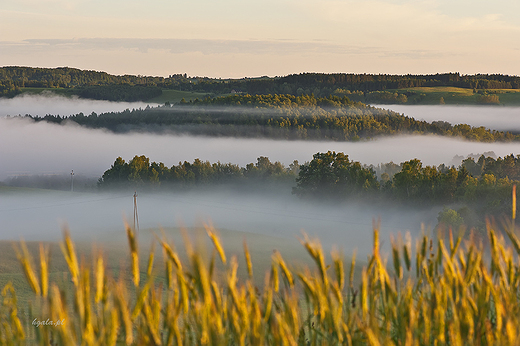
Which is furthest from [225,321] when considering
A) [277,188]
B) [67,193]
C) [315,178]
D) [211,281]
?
[67,193]

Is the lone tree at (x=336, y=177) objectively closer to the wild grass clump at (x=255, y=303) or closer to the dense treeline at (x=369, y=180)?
the dense treeline at (x=369, y=180)

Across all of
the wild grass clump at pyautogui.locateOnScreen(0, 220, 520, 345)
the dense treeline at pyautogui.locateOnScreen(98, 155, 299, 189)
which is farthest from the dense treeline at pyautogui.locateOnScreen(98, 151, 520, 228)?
the wild grass clump at pyautogui.locateOnScreen(0, 220, 520, 345)

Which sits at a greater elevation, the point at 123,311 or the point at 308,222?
the point at 123,311

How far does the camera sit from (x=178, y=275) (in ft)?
14.4

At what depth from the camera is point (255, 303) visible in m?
4.46

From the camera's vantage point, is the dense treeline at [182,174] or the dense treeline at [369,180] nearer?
the dense treeline at [369,180]

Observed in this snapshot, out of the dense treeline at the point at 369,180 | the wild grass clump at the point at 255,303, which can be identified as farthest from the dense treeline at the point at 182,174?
the wild grass clump at the point at 255,303

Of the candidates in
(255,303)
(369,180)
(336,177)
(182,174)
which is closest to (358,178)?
(369,180)

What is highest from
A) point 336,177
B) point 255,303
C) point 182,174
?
point 255,303

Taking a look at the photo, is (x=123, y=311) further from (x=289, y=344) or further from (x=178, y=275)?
(x=289, y=344)

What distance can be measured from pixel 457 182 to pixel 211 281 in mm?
80509

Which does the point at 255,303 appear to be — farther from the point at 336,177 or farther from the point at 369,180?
the point at 336,177

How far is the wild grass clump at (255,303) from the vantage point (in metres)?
3.95

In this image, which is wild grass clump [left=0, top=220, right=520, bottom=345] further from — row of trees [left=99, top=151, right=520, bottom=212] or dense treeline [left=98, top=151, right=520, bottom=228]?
row of trees [left=99, top=151, right=520, bottom=212]
